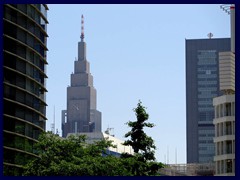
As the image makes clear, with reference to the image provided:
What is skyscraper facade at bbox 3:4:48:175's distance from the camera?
57.3m

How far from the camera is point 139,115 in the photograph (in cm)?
4662

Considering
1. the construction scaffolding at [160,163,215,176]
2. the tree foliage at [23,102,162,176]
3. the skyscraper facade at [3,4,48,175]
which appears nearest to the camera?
the tree foliage at [23,102,162,176]

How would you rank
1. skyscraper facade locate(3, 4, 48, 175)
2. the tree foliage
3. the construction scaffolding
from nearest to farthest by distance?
the tree foliage
skyscraper facade locate(3, 4, 48, 175)
the construction scaffolding

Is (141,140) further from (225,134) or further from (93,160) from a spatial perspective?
(225,134)

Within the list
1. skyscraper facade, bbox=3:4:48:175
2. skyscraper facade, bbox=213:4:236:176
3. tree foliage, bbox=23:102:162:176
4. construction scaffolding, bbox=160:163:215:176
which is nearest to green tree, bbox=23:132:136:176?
tree foliage, bbox=23:102:162:176

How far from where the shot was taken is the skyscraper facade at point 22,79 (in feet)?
188

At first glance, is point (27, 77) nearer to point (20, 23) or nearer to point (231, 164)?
point (20, 23)

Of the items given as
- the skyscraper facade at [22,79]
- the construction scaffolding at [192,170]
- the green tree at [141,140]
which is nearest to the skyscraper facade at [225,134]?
the construction scaffolding at [192,170]

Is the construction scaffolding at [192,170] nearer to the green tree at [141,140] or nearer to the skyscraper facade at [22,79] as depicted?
the skyscraper facade at [22,79]

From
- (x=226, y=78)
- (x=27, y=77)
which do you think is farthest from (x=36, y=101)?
(x=226, y=78)

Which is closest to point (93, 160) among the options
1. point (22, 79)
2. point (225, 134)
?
point (22, 79)

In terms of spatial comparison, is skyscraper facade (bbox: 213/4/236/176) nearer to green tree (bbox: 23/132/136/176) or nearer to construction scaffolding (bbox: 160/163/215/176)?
construction scaffolding (bbox: 160/163/215/176)

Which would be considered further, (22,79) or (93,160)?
(22,79)

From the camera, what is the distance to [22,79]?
6119cm
